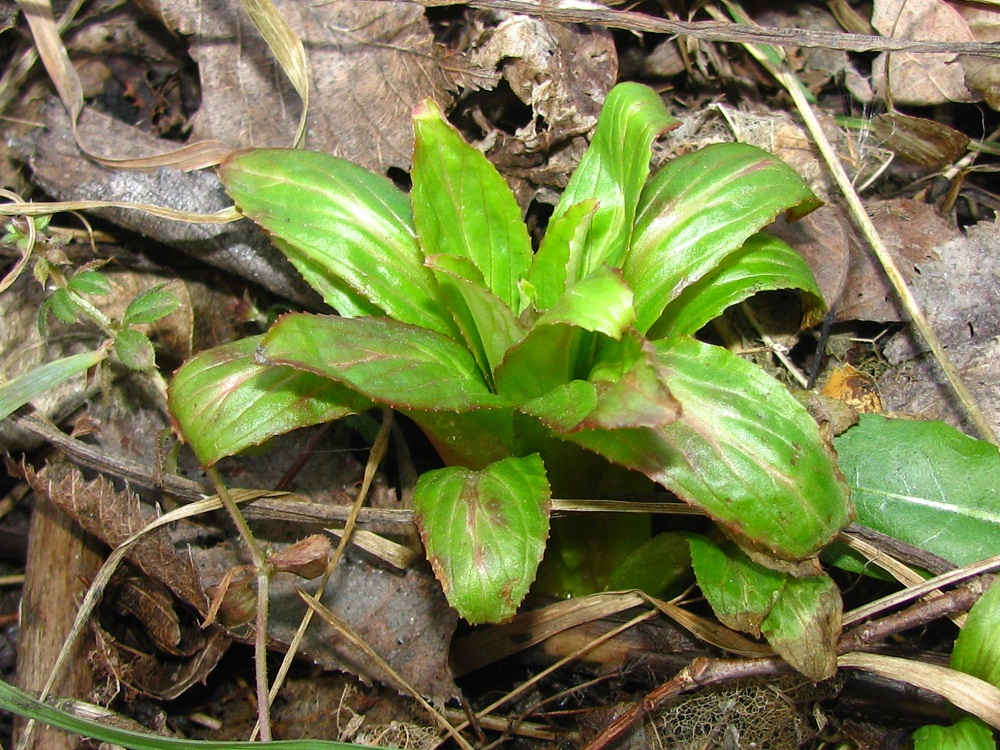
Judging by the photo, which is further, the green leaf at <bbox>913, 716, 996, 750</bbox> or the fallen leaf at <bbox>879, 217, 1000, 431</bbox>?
the fallen leaf at <bbox>879, 217, 1000, 431</bbox>

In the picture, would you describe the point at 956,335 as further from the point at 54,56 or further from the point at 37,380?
the point at 54,56

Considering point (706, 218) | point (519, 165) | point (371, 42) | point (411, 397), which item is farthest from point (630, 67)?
point (411, 397)

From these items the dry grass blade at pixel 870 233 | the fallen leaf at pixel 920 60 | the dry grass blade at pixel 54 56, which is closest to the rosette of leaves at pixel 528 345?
the dry grass blade at pixel 870 233

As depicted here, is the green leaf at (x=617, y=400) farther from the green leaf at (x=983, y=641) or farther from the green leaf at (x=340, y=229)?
the green leaf at (x=983, y=641)

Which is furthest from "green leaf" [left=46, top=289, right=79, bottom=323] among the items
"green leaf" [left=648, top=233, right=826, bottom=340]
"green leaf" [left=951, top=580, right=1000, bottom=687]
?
"green leaf" [left=951, top=580, right=1000, bottom=687]

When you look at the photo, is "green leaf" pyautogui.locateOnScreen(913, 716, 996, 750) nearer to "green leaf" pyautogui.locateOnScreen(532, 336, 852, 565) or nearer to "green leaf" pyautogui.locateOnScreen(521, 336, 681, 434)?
"green leaf" pyautogui.locateOnScreen(532, 336, 852, 565)

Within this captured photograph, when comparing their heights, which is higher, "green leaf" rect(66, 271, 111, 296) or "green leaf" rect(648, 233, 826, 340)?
"green leaf" rect(66, 271, 111, 296)

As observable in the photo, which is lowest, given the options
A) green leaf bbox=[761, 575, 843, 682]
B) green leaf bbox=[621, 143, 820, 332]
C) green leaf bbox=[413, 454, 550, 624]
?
green leaf bbox=[761, 575, 843, 682]
